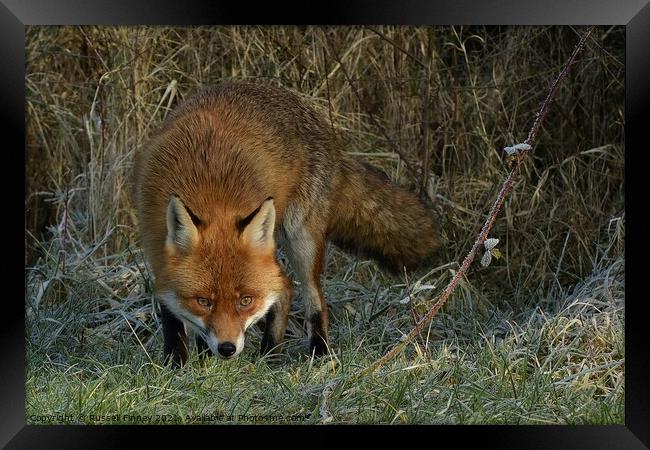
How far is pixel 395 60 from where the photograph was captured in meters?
6.87


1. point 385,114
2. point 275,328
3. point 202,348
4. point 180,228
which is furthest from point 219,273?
point 385,114

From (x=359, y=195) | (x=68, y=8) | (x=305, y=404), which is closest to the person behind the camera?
(x=68, y=8)

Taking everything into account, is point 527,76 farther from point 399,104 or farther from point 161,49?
point 161,49

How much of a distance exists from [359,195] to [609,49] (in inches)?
82.9

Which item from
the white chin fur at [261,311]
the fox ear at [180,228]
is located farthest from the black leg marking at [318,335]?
the fox ear at [180,228]

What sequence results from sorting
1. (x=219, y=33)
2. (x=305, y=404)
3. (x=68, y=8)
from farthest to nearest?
(x=219, y=33) < (x=305, y=404) < (x=68, y=8)

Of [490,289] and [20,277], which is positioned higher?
[20,277]

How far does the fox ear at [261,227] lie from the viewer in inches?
185

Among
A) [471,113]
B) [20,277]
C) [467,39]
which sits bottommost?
[20,277]

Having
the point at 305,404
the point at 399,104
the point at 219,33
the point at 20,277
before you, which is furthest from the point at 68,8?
the point at 399,104

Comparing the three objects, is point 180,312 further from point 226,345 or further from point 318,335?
point 318,335

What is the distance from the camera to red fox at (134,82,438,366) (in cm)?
469

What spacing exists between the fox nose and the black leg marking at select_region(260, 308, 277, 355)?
1.25 metres

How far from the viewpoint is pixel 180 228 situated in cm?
464
